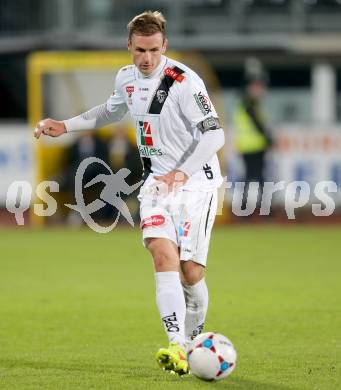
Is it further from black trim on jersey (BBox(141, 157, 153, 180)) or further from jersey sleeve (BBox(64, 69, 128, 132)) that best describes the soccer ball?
jersey sleeve (BBox(64, 69, 128, 132))

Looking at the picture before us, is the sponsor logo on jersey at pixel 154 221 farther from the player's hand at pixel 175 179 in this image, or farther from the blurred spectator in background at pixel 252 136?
the blurred spectator in background at pixel 252 136

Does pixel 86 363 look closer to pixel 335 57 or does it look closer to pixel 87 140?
pixel 87 140

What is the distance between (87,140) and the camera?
2173 centimetres

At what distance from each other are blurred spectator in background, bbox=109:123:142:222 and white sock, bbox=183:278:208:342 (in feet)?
44.7

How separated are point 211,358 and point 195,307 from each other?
3.13ft

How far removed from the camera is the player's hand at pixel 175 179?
7273 mm

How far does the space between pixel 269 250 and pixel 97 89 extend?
9.03m

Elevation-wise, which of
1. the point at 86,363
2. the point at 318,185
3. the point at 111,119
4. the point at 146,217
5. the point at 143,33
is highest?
the point at 143,33

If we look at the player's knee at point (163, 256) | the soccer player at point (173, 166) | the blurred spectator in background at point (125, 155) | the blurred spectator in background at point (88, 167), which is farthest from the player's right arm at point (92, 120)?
the blurred spectator in background at point (125, 155)

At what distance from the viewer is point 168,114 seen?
298 inches

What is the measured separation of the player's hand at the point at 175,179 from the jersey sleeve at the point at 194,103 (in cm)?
38

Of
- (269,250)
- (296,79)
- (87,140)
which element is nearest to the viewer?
(269,250)

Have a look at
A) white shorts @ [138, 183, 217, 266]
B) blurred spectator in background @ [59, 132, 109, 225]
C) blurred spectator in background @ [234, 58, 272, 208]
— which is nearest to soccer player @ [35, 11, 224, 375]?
white shorts @ [138, 183, 217, 266]

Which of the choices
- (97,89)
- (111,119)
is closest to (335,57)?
(97,89)
